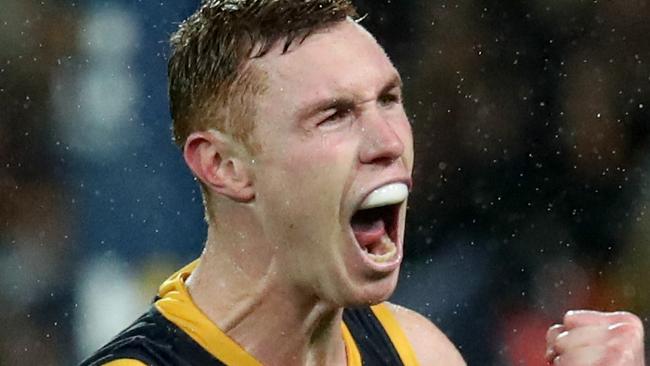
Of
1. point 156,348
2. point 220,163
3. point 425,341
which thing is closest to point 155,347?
point 156,348

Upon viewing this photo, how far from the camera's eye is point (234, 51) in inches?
83.4

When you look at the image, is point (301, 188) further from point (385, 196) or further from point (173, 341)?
point (173, 341)

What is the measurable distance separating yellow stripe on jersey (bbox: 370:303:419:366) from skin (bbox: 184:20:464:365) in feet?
0.73

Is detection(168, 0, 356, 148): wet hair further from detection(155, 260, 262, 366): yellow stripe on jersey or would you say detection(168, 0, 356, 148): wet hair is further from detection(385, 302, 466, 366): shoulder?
detection(385, 302, 466, 366): shoulder

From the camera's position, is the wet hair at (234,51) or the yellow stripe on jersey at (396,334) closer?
the wet hair at (234,51)

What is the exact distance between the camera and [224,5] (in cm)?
217

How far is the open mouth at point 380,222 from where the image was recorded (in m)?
2.09

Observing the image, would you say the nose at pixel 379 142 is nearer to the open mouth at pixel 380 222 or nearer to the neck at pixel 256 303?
the open mouth at pixel 380 222

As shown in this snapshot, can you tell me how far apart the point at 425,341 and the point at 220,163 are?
0.54 meters

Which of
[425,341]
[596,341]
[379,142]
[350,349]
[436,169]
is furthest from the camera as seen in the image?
[436,169]

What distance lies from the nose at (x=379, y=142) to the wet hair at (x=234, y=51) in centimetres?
16

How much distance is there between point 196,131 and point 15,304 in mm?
1867

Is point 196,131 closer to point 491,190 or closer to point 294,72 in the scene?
point 294,72

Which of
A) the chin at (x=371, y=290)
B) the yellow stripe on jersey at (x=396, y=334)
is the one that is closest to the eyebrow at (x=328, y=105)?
the chin at (x=371, y=290)
